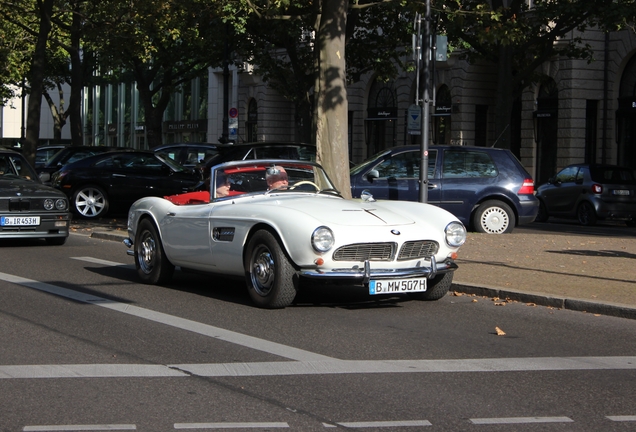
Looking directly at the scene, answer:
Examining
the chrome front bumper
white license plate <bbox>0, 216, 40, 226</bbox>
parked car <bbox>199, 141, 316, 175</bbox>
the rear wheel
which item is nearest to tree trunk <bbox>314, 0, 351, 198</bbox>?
parked car <bbox>199, 141, 316, 175</bbox>

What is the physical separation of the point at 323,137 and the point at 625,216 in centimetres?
1116

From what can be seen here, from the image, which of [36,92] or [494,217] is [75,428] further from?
[36,92]

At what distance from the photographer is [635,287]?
11.2 meters

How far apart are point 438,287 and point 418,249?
2.87ft

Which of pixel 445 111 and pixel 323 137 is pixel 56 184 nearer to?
pixel 323 137

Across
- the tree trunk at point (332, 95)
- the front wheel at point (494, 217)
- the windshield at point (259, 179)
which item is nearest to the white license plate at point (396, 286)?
the windshield at point (259, 179)

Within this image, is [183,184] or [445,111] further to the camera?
[445,111]

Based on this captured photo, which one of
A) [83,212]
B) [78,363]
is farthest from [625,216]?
[78,363]

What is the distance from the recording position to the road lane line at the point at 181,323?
24.7 feet

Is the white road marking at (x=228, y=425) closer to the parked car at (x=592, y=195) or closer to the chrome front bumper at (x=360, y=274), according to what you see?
the chrome front bumper at (x=360, y=274)

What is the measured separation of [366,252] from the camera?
927 centimetres

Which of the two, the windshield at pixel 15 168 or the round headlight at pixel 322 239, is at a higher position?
the windshield at pixel 15 168

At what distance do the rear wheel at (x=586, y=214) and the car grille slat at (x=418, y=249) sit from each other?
54.3ft

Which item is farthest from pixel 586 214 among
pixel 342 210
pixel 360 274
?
pixel 360 274
